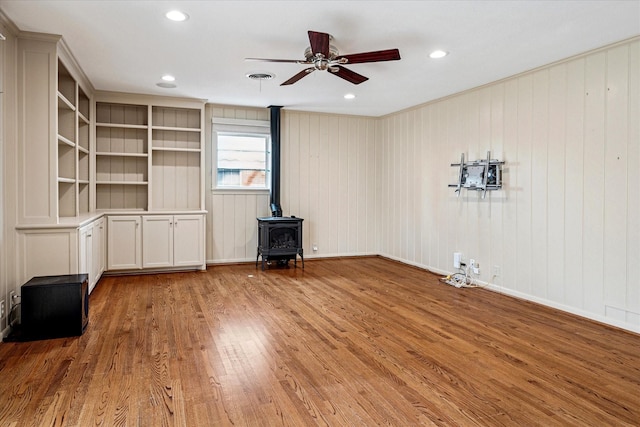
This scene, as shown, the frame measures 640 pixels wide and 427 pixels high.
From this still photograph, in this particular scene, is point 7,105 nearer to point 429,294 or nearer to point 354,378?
point 354,378

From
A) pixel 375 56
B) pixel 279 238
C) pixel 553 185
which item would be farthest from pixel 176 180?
pixel 553 185

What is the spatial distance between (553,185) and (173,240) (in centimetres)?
492

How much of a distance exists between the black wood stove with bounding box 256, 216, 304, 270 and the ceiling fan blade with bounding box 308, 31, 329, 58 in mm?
3280

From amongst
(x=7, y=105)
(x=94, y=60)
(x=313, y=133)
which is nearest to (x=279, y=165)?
(x=313, y=133)

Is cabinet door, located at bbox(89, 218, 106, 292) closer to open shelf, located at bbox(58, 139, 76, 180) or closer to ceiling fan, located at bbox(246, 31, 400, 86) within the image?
open shelf, located at bbox(58, 139, 76, 180)

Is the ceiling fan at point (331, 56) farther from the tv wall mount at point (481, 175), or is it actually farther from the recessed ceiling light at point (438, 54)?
the tv wall mount at point (481, 175)

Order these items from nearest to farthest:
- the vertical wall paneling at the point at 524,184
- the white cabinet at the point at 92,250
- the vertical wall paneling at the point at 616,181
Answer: the vertical wall paneling at the point at 616,181, the white cabinet at the point at 92,250, the vertical wall paneling at the point at 524,184

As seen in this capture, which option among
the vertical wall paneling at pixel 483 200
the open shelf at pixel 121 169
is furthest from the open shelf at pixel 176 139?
the vertical wall paneling at pixel 483 200

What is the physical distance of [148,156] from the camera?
596cm

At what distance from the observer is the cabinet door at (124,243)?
220 inches

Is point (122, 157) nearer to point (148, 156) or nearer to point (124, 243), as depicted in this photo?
point (148, 156)

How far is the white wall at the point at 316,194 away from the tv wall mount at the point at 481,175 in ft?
7.61

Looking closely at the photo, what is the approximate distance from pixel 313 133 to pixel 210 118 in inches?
69.9

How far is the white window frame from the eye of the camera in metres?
6.57
